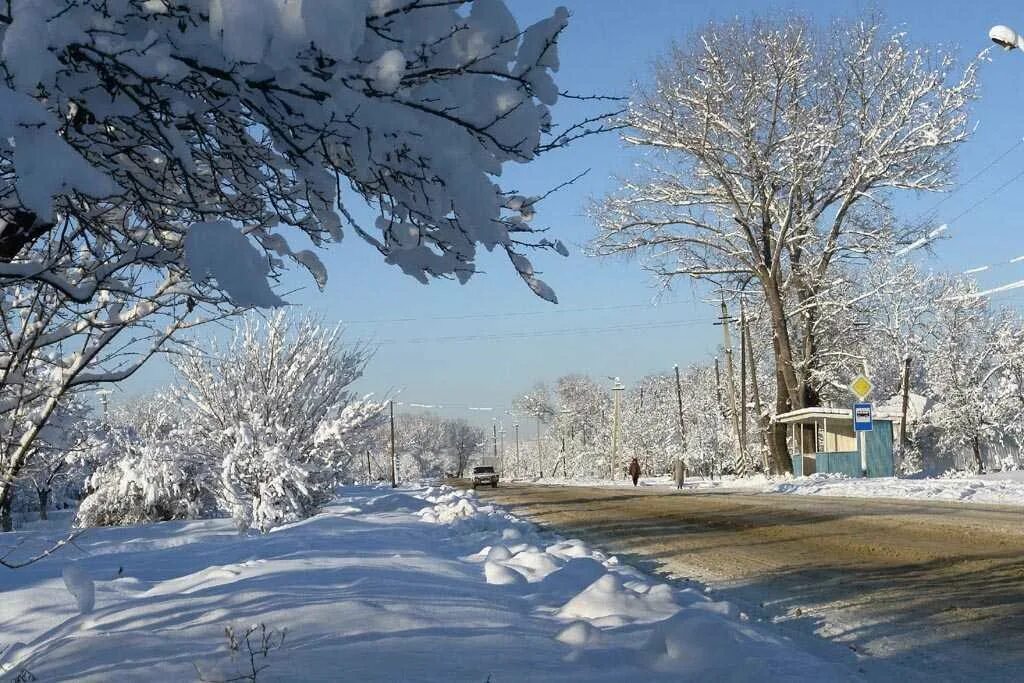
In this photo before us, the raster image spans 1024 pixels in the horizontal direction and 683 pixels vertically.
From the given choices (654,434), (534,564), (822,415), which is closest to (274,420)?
(534,564)

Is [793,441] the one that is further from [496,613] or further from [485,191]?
[485,191]

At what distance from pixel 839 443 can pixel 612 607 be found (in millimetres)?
29737

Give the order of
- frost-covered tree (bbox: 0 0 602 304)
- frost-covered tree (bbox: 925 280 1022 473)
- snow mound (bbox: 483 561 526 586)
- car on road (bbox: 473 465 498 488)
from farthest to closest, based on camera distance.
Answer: car on road (bbox: 473 465 498 488) → frost-covered tree (bbox: 925 280 1022 473) → snow mound (bbox: 483 561 526 586) → frost-covered tree (bbox: 0 0 602 304)

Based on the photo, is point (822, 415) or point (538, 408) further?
point (538, 408)

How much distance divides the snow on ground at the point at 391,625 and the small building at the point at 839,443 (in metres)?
24.3

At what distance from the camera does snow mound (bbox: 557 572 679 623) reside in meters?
5.59

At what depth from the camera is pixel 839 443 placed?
33188 millimetres

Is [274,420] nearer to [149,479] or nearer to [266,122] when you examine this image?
[149,479]

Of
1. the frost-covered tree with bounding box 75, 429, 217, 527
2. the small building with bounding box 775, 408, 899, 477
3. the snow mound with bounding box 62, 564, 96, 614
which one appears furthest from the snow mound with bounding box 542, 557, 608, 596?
the small building with bounding box 775, 408, 899, 477

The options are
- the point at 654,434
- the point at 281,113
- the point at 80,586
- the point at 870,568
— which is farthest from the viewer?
the point at 654,434

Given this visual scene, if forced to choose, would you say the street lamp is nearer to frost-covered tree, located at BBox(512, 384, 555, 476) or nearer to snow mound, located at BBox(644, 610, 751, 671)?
snow mound, located at BBox(644, 610, 751, 671)

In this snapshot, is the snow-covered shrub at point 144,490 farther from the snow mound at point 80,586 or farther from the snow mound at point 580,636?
the snow mound at point 580,636

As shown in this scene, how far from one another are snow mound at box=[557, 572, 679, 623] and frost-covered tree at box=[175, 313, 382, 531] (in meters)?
8.23

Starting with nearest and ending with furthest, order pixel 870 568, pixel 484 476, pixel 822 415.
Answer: pixel 870 568 → pixel 822 415 → pixel 484 476
